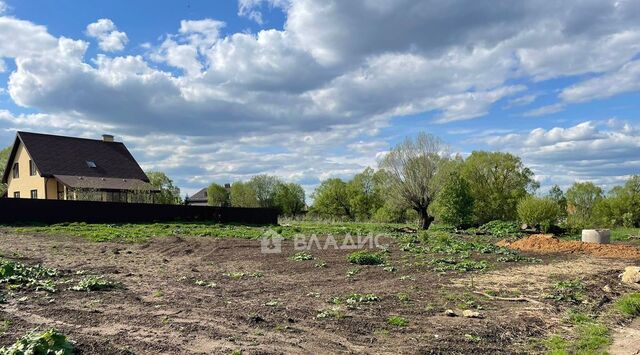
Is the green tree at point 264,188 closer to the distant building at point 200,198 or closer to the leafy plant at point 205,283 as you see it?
the distant building at point 200,198

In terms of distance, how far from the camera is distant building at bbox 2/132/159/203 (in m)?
35.9

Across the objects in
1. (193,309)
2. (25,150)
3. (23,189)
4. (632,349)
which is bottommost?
(632,349)

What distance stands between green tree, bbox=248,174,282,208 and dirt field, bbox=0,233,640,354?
5542 centimetres

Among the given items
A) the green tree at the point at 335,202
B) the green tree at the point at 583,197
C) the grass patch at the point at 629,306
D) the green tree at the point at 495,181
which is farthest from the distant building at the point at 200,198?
the grass patch at the point at 629,306

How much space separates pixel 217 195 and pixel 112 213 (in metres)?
43.0

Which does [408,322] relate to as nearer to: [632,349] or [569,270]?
[632,349]

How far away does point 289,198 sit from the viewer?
7088cm

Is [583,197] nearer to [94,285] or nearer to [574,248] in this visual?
[574,248]

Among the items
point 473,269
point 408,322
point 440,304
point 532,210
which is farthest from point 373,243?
point 532,210

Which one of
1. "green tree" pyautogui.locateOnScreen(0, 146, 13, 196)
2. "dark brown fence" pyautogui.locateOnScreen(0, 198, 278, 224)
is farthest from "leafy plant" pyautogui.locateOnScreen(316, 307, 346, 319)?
"green tree" pyautogui.locateOnScreen(0, 146, 13, 196)

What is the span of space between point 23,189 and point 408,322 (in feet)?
130

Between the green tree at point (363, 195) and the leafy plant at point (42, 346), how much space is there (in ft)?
195

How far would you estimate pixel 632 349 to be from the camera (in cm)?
630

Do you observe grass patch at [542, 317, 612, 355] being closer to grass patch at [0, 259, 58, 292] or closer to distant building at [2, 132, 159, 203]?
grass patch at [0, 259, 58, 292]
